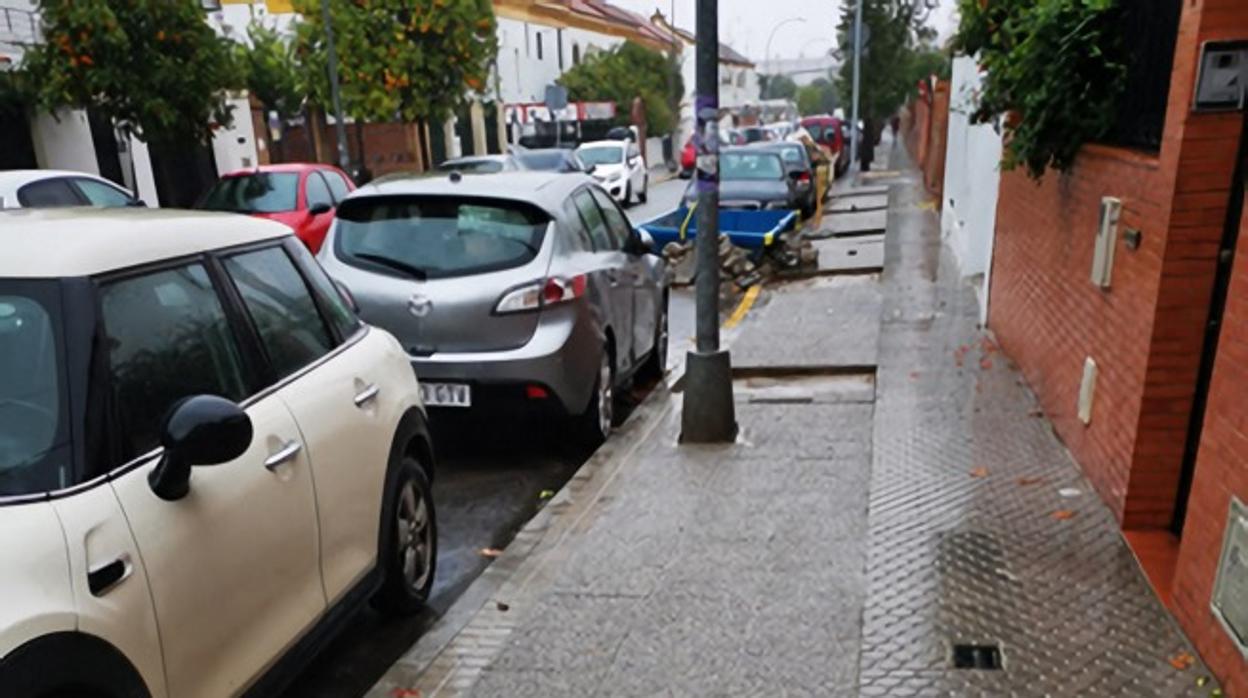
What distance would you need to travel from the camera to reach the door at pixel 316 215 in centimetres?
1189

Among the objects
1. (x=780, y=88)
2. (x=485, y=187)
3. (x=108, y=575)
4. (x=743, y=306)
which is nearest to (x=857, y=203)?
(x=743, y=306)

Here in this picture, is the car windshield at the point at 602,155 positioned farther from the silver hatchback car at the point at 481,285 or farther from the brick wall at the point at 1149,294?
the brick wall at the point at 1149,294

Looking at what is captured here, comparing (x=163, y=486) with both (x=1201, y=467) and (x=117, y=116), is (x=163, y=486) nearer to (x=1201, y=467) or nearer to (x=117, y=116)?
(x=1201, y=467)

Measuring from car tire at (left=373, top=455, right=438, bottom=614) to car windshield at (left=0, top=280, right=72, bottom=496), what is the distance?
4.99ft

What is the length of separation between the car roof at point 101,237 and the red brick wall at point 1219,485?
132 inches

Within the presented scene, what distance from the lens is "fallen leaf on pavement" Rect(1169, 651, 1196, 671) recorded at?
3131 mm

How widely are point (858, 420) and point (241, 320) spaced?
4.21 meters

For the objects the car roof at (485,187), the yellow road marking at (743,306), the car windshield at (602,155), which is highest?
the car roof at (485,187)

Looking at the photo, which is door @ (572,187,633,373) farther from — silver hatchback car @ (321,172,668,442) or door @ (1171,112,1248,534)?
door @ (1171,112,1248,534)

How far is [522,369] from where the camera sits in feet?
18.0

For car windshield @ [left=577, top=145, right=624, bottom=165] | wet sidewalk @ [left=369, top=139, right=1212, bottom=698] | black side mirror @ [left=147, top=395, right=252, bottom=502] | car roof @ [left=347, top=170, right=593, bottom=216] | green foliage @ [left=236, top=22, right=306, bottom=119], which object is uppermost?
green foliage @ [left=236, top=22, right=306, bottom=119]

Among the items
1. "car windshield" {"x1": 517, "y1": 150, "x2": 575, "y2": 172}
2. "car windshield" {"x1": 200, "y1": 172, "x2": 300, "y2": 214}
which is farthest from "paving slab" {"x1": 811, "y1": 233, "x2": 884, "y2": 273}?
"car windshield" {"x1": 517, "y1": 150, "x2": 575, "y2": 172}

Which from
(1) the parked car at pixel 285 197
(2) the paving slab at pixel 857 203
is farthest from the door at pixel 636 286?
(2) the paving slab at pixel 857 203

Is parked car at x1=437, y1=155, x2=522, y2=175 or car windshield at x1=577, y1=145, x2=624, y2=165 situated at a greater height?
parked car at x1=437, y1=155, x2=522, y2=175
